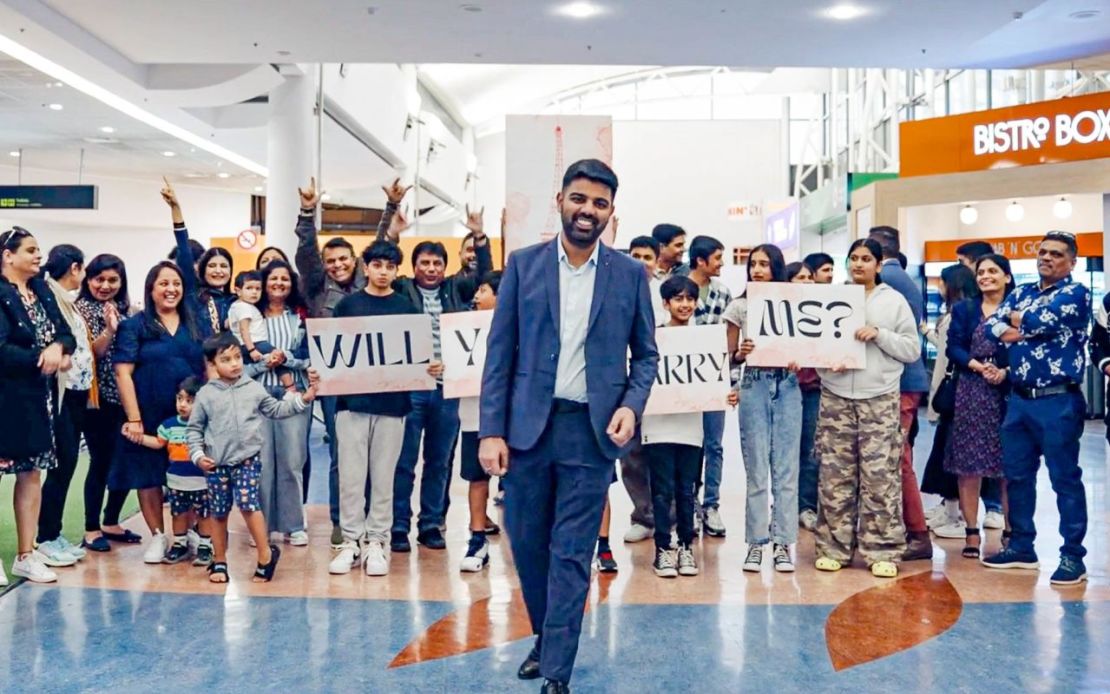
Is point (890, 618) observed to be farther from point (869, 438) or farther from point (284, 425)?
point (284, 425)

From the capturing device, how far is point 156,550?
5320 millimetres

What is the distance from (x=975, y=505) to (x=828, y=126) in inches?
828

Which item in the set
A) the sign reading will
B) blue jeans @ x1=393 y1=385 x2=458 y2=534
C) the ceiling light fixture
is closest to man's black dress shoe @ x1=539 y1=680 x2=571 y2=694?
blue jeans @ x1=393 y1=385 x2=458 y2=534

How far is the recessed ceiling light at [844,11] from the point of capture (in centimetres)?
864

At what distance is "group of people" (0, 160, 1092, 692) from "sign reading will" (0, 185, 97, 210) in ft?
A: 39.6

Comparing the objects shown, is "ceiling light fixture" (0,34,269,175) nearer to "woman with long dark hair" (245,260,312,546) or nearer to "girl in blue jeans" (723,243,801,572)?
"woman with long dark hair" (245,260,312,546)

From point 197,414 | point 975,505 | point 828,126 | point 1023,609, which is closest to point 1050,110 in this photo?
point 975,505

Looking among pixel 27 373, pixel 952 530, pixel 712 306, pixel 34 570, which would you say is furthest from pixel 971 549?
pixel 27 373

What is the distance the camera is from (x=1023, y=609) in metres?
4.49

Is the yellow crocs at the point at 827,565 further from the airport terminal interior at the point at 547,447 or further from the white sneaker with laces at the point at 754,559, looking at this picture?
the white sneaker with laces at the point at 754,559

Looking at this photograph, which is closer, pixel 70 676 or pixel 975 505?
pixel 70 676

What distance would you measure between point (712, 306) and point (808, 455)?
115 cm

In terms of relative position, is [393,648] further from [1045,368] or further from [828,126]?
[828,126]

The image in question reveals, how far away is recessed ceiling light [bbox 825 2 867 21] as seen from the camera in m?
8.64
